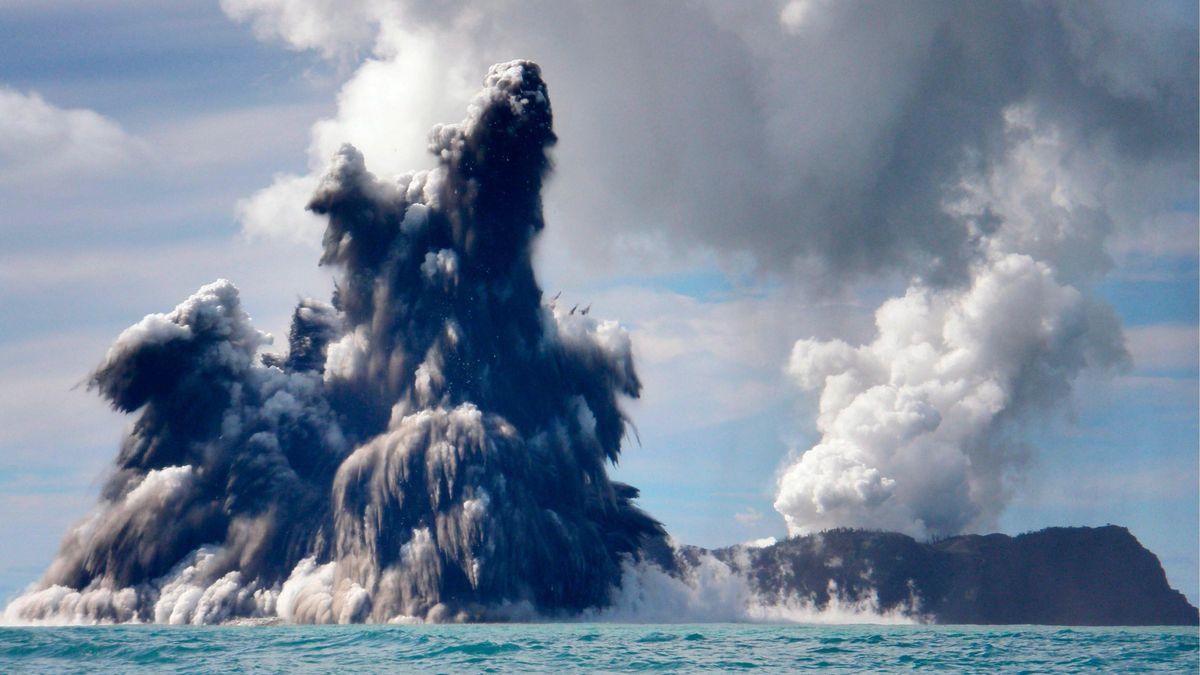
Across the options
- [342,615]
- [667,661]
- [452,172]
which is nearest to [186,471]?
[342,615]

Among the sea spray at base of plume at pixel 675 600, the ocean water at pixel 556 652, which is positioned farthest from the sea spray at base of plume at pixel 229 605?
the ocean water at pixel 556 652

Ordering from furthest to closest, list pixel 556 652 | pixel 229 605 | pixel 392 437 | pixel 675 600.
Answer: pixel 675 600
pixel 392 437
pixel 229 605
pixel 556 652

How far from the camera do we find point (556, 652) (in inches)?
3780

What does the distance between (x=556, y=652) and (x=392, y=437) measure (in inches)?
3265

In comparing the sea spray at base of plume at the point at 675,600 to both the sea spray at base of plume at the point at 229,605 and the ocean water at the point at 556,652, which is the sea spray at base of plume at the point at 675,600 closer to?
the sea spray at base of plume at the point at 229,605

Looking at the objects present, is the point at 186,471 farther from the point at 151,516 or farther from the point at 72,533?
the point at 72,533

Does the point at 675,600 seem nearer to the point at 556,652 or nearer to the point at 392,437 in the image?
the point at 392,437

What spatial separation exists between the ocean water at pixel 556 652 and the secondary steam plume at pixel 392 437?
131ft

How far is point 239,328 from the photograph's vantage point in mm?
186250

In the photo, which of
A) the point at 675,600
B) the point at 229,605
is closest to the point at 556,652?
the point at 229,605

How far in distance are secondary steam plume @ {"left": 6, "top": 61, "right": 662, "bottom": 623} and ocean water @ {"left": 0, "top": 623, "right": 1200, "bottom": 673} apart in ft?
131

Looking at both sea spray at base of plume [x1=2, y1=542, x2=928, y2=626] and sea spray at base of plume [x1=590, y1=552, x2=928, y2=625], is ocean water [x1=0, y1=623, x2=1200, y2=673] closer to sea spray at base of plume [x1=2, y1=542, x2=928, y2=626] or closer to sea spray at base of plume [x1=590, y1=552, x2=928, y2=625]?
sea spray at base of plume [x1=2, y1=542, x2=928, y2=626]

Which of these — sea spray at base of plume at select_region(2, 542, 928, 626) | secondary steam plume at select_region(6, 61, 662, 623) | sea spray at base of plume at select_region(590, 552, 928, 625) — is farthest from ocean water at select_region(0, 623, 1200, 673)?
sea spray at base of plume at select_region(590, 552, 928, 625)

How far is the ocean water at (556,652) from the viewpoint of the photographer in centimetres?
8531
